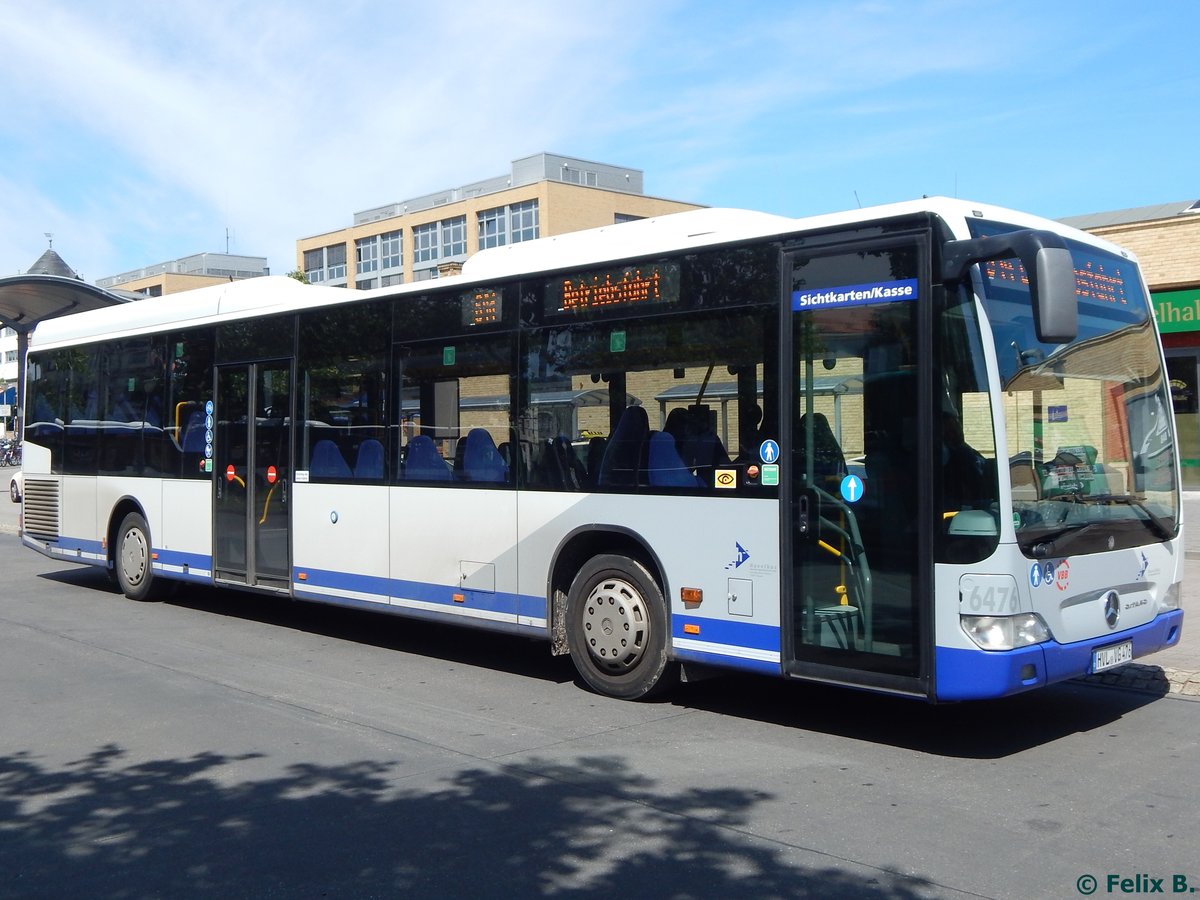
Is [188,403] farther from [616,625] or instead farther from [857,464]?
[857,464]

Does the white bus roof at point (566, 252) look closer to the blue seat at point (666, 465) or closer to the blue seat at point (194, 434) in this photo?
the blue seat at point (194, 434)

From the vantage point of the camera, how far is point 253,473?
37.8 feet

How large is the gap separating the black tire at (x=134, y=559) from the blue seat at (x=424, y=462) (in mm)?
4683

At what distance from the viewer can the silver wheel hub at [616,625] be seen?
8055 mm

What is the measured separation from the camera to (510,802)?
19.3 ft

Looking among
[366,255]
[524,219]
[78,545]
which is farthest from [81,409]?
[366,255]

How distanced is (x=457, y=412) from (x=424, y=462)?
598 mm

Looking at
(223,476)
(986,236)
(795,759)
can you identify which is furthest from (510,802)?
(223,476)

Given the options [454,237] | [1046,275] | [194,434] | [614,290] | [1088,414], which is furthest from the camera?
[454,237]

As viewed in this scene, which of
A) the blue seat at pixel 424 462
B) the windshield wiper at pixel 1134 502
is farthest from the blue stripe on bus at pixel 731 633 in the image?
the blue seat at pixel 424 462

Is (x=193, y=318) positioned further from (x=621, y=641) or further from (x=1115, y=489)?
(x=1115, y=489)

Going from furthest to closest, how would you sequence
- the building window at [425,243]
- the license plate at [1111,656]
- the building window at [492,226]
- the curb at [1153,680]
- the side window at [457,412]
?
the building window at [425,243], the building window at [492,226], the side window at [457,412], the curb at [1153,680], the license plate at [1111,656]

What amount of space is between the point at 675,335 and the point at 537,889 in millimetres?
4041

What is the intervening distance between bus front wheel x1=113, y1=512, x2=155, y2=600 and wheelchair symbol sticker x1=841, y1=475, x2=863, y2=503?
29.1ft
